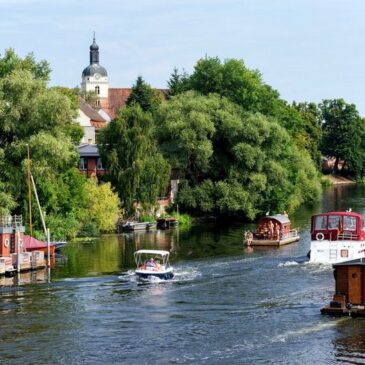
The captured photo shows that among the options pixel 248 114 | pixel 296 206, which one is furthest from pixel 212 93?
pixel 296 206

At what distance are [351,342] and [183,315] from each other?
374 inches

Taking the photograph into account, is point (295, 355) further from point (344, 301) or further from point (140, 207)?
→ point (140, 207)

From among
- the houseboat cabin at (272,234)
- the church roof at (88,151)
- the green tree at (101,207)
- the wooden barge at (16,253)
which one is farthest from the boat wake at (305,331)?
the church roof at (88,151)

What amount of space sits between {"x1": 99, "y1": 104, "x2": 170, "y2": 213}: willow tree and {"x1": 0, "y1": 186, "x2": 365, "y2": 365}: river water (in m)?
23.8

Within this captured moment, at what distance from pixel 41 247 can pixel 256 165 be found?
38041 millimetres

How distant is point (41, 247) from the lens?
68.9 meters

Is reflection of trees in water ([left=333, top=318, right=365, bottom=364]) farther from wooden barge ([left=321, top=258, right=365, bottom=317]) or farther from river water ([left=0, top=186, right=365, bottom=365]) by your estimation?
wooden barge ([left=321, top=258, right=365, bottom=317])

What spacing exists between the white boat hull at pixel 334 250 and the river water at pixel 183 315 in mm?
1187

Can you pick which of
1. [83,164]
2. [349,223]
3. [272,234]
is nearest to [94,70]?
[83,164]

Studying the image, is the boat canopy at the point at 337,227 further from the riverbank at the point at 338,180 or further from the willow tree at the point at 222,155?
the riverbank at the point at 338,180

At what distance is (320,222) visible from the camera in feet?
221

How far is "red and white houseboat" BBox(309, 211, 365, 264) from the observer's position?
65375mm

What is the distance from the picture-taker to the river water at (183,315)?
3972cm

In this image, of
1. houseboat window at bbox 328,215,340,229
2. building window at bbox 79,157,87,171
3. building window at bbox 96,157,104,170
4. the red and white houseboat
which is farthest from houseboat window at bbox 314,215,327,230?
building window at bbox 79,157,87,171
